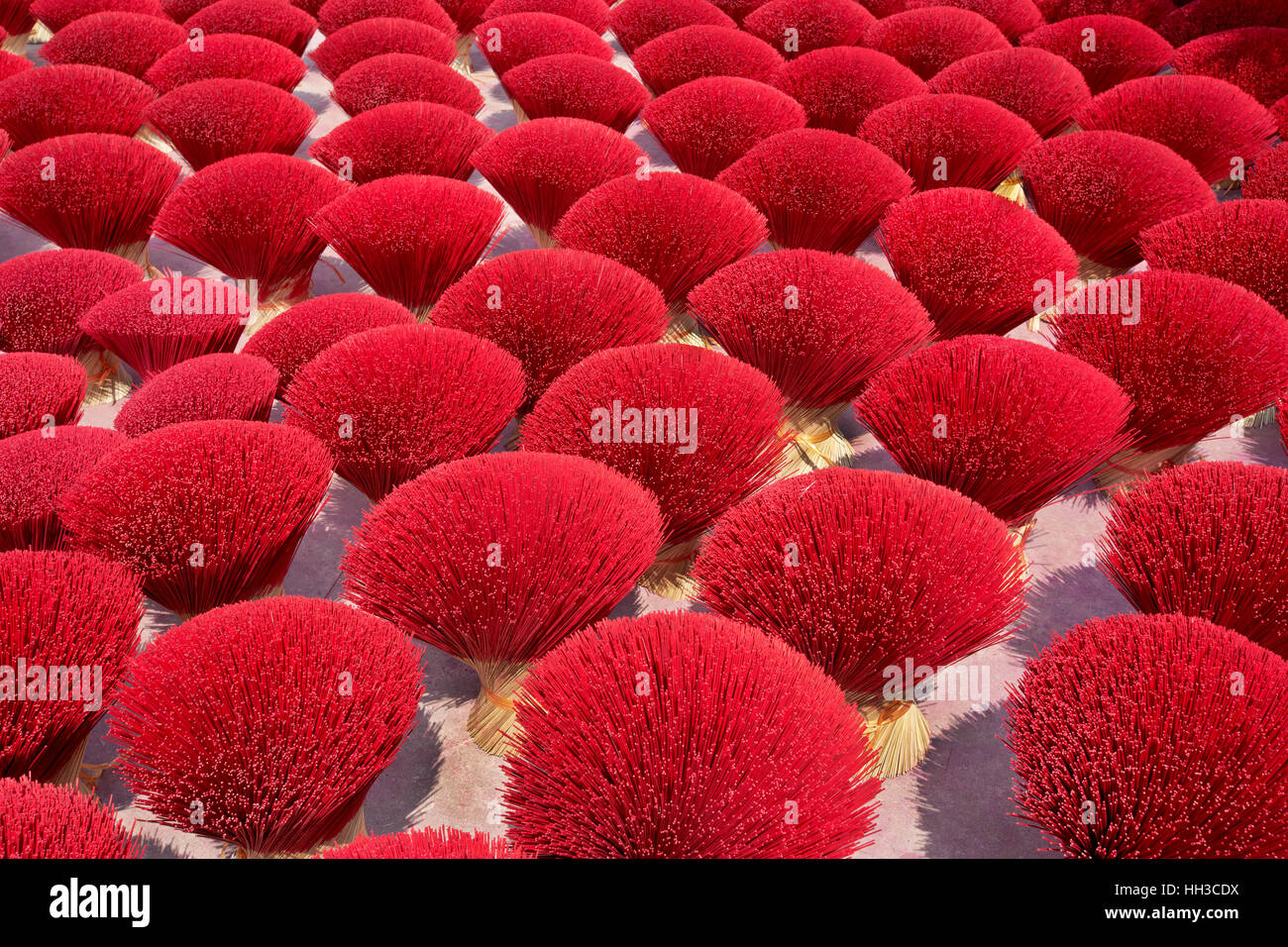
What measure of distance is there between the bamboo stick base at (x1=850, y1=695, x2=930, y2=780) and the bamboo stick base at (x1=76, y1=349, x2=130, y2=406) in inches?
43.0

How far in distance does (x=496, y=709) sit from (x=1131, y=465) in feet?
2.55

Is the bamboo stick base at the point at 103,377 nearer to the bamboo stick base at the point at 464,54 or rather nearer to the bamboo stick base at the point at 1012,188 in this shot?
the bamboo stick base at the point at 464,54

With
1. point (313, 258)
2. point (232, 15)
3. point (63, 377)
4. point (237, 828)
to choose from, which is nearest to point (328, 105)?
point (232, 15)

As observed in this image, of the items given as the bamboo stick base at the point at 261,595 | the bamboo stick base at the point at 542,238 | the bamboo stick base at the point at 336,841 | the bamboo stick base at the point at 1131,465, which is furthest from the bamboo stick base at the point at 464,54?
the bamboo stick base at the point at 336,841

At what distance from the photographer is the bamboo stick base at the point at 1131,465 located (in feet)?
3.59

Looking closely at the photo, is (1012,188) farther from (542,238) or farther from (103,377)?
(103,377)

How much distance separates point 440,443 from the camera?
1.03m

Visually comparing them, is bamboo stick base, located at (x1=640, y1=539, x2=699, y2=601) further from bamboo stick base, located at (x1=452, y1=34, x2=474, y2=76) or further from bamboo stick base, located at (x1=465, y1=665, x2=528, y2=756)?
bamboo stick base, located at (x1=452, y1=34, x2=474, y2=76)

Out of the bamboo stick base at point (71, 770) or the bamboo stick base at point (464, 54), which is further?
the bamboo stick base at point (464, 54)

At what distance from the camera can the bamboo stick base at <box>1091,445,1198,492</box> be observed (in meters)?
1.09

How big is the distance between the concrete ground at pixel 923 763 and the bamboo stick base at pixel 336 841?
0.02 m

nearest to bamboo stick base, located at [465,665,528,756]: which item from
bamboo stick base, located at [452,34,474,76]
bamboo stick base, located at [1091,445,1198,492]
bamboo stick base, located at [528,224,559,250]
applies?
bamboo stick base, located at [1091,445,1198,492]

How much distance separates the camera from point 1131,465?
3.65 feet
